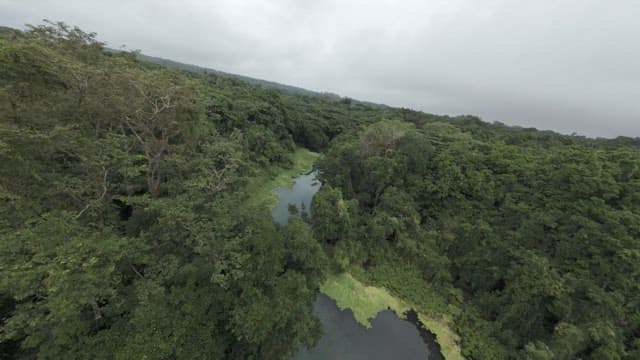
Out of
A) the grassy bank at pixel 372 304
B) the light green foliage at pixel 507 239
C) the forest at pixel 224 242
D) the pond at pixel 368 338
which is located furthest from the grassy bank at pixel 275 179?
the pond at pixel 368 338

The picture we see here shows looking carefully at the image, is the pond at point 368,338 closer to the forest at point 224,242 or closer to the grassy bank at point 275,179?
the forest at point 224,242

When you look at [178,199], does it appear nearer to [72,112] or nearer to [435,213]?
[72,112]

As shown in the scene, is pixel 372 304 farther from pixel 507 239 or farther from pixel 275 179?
pixel 275 179

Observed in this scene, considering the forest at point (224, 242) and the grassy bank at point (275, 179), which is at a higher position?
the forest at point (224, 242)

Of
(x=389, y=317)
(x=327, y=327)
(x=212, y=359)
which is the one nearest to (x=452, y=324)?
(x=389, y=317)

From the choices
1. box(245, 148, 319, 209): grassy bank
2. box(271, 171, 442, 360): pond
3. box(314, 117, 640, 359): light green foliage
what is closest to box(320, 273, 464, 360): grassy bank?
box(271, 171, 442, 360): pond

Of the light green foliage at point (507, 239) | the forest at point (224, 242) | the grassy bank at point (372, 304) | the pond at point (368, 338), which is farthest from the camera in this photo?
the grassy bank at point (372, 304)
